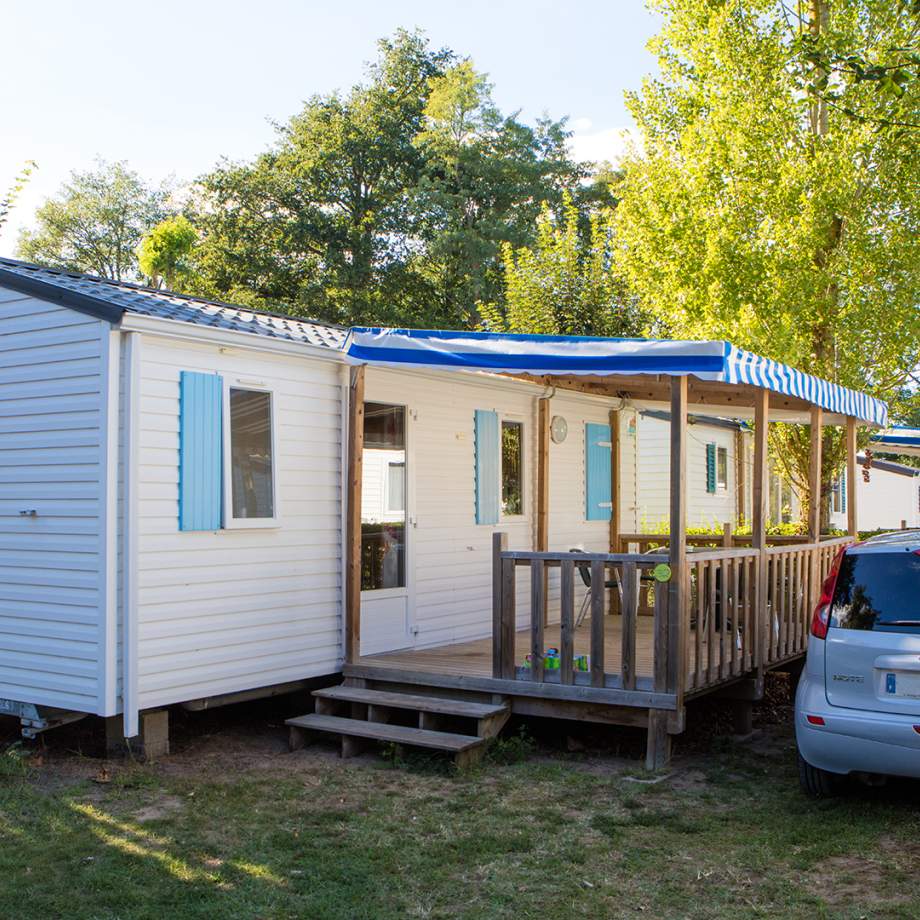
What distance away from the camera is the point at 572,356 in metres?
6.89

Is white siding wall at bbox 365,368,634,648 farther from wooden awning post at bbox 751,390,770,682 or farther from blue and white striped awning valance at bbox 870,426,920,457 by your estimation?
blue and white striped awning valance at bbox 870,426,920,457

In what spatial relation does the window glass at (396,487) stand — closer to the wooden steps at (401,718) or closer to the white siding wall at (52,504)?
the wooden steps at (401,718)

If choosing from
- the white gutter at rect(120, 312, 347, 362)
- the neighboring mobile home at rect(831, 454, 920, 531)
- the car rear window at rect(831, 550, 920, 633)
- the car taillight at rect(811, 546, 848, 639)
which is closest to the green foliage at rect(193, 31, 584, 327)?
the neighboring mobile home at rect(831, 454, 920, 531)

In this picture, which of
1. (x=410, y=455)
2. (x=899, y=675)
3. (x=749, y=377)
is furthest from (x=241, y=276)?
(x=899, y=675)

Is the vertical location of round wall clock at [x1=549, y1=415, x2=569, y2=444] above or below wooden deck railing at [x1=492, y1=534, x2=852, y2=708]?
above

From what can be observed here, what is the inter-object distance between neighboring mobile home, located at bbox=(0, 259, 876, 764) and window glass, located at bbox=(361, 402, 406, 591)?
0.06 ft

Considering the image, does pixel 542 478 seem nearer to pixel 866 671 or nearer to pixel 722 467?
pixel 866 671

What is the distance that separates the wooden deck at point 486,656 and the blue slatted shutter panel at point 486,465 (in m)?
1.20

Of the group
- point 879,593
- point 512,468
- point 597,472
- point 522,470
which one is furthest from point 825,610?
point 597,472

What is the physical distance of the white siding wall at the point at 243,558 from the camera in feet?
22.7

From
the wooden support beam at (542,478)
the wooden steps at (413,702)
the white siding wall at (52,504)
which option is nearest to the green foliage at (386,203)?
the wooden support beam at (542,478)

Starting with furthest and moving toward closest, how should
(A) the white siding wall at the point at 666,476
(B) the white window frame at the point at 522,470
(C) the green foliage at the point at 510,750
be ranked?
(A) the white siding wall at the point at 666,476 → (B) the white window frame at the point at 522,470 → (C) the green foliage at the point at 510,750

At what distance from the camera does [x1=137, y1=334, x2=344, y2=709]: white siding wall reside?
6910 millimetres

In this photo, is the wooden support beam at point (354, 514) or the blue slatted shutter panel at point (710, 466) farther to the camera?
the blue slatted shutter panel at point (710, 466)
